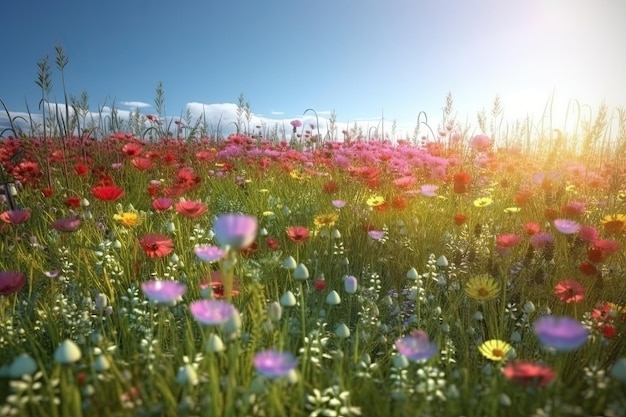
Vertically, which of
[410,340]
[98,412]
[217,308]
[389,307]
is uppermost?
[217,308]

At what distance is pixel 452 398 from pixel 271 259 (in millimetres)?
1310

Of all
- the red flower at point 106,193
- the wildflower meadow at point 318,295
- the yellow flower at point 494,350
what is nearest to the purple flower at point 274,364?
the wildflower meadow at point 318,295

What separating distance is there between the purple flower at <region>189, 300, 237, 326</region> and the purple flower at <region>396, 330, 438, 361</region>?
0.47 meters

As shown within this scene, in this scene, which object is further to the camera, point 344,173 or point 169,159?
point 344,173

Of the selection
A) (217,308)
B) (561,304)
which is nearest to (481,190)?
(561,304)

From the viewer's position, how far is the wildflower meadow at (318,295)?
1.02 metres

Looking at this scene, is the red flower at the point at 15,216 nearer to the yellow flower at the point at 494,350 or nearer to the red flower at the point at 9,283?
the red flower at the point at 9,283

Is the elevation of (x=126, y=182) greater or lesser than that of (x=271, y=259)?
greater

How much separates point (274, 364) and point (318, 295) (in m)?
1.30

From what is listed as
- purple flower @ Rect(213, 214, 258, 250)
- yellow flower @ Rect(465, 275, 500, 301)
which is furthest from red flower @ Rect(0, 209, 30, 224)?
yellow flower @ Rect(465, 275, 500, 301)

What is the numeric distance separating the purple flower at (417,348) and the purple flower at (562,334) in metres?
0.28

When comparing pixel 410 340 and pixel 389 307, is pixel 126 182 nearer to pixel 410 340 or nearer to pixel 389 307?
Answer: pixel 389 307

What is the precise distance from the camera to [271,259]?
222 centimetres

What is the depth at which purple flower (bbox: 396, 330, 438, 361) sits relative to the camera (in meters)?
1.09
